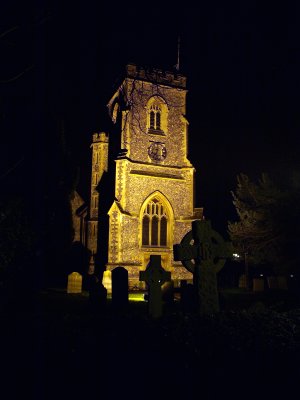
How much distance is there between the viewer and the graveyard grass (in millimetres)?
4598

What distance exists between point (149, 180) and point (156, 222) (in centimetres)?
248

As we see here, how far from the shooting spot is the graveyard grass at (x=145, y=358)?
460cm

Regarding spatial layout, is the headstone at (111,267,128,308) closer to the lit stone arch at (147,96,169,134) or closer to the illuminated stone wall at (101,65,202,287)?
the illuminated stone wall at (101,65,202,287)

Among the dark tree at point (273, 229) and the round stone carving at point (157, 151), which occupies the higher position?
the round stone carving at point (157, 151)

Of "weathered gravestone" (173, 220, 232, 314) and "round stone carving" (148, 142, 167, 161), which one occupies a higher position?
"round stone carving" (148, 142, 167, 161)

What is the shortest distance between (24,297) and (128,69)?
1946 centimetres

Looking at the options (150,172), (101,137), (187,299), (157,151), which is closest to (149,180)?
(150,172)

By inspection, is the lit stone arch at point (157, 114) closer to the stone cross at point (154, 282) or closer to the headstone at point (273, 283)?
the headstone at point (273, 283)

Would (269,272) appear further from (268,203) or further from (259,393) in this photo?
(259,393)

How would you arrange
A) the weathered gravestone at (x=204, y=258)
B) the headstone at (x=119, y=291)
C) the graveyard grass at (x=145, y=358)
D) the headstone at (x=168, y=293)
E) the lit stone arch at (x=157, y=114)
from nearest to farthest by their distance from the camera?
the graveyard grass at (x=145, y=358), the weathered gravestone at (x=204, y=258), the headstone at (x=119, y=291), the headstone at (x=168, y=293), the lit stone arch at (x=157, y=114)

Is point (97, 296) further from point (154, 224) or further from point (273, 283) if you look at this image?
point (154, 224)

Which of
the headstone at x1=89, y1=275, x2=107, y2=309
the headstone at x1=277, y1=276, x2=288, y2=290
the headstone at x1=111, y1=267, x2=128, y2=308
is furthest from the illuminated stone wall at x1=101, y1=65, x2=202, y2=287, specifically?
the headstone at x1=111, y1=267, x2=128, y2=308

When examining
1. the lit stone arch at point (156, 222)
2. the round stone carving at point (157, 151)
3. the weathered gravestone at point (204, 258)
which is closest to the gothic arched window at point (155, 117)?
the round stone carving at point (157, 151)

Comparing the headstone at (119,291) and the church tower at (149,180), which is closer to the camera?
the headstone at (119,291)
